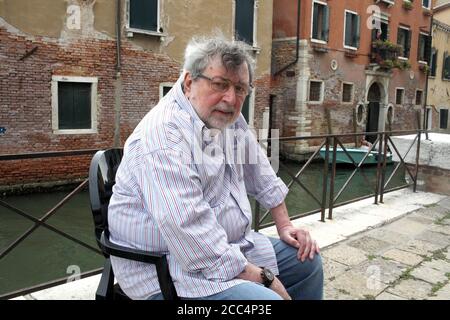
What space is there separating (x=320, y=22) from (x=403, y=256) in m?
12.5

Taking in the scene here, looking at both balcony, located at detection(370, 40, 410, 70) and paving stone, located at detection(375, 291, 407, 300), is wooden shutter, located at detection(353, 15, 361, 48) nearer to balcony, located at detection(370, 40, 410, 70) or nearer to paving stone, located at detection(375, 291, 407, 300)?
balcony, located at detection(370, 40, 410, 70)

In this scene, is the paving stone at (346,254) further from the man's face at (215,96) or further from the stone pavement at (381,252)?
the man's face at (215,96)

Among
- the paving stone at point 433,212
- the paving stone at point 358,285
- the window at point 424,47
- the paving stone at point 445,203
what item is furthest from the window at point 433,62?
the paving stone at point 358,285

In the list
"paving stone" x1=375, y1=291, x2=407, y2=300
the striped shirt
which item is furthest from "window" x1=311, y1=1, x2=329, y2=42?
the striped shirt

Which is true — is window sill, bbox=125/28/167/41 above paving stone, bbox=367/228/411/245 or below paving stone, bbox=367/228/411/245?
above

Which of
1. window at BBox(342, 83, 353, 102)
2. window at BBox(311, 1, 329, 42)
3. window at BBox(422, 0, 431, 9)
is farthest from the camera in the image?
window at BBox(422, 0, 431, 9)

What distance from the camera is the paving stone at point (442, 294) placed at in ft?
7.95

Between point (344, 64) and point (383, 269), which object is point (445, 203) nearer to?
point (383, 269)

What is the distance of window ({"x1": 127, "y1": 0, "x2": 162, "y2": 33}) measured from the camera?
929cm

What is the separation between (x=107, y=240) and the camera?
145cm

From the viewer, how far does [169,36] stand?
10.1 m


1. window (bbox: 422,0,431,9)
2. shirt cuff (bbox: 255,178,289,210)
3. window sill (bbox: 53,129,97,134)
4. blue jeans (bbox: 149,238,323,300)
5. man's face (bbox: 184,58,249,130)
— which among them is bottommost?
blue jeans (bbox: 149,238,323,300)

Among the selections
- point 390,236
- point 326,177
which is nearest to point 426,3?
point 326,177
